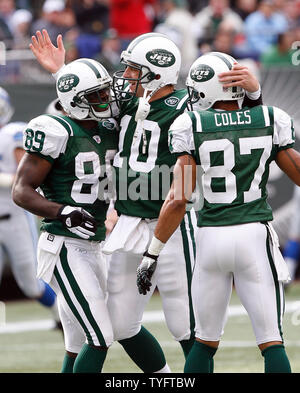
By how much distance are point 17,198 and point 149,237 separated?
696 millimetres

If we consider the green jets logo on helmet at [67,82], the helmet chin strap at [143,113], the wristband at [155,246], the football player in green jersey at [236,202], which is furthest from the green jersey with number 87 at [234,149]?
the green jets logo on helmet at [67,82]

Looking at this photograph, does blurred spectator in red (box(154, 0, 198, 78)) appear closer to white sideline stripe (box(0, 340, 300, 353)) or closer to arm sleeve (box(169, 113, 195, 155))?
white sideline stripe (box(0, 340, 300, 353))

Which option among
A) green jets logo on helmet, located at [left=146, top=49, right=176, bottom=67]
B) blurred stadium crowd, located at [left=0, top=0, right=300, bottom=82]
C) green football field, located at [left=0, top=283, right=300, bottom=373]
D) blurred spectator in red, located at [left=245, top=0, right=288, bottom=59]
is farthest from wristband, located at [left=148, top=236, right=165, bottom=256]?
blurred spectator in red, located at [left=245, top=0, right=288, bottom=59]

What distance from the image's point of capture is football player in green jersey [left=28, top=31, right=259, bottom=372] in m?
4.64

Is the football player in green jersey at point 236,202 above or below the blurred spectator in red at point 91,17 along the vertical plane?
above

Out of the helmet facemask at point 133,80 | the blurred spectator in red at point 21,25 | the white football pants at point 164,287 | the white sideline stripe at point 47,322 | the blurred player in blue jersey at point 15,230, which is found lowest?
the white sideline stripe at point 47,322

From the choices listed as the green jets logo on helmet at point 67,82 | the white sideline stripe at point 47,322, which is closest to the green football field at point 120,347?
the white sideline stripe at point 47,322

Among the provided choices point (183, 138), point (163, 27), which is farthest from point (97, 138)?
point (163, 27)

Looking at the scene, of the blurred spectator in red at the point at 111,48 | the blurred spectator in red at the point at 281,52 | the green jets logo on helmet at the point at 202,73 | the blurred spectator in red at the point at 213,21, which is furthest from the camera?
the blurred spectator in red at the point at 213,21

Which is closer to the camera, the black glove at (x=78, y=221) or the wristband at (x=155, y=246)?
the wristband at (x=155, y=246)

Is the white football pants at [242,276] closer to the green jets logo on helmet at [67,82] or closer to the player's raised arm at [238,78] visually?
the player's raised arm at [238,78]

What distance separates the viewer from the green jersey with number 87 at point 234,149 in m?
4.18

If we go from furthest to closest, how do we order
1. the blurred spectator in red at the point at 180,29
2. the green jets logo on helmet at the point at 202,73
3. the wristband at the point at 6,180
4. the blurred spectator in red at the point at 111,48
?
1. the blurred spectator in red at the point at 180,29
2. the blurred spectator in red at the point at 111,48
3. the wristband at the point at 6,180
4. the green jets logo on helmet at the point at 202,73

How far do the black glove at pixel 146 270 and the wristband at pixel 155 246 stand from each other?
2cm
